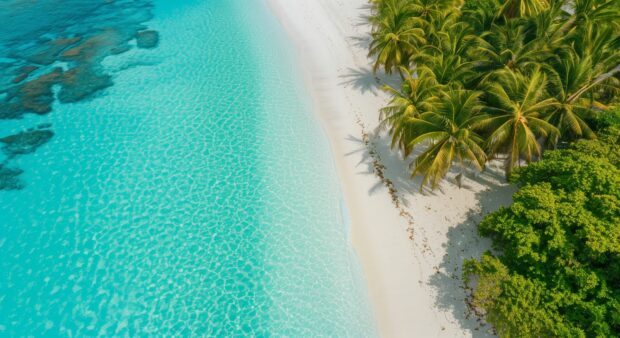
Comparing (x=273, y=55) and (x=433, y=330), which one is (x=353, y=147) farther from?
(x=273, y=55)

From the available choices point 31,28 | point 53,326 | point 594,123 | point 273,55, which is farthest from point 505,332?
point 31,28

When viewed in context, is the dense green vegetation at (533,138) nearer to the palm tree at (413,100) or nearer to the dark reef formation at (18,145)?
the palm tree at (413,100)

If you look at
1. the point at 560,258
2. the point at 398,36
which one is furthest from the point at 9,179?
the point at 560,258

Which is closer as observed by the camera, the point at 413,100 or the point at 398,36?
the point at 413,100

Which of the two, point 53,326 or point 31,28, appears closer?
point 53,326

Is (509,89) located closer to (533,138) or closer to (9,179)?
(533,138)

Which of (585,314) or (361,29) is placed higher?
(361,29)
